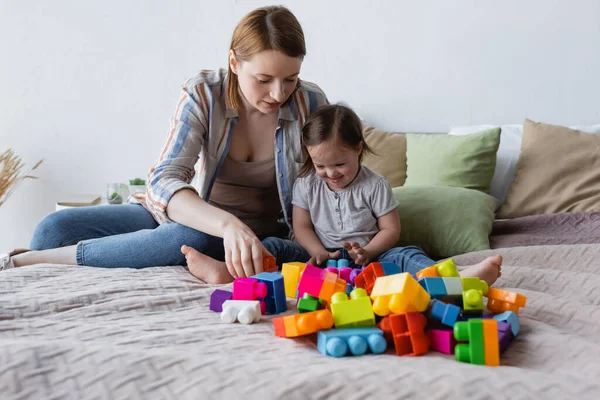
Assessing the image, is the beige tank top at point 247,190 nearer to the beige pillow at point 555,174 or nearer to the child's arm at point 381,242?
the child's arm at point 381,242

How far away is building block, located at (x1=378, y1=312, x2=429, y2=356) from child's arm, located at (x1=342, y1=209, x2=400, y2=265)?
57 cm

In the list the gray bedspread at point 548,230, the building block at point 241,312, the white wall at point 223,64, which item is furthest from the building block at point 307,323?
the white wall at point 223,64

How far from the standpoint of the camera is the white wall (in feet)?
8.58

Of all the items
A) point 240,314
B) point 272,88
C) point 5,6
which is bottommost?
point 240,314

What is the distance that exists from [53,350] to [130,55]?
7.53 ft

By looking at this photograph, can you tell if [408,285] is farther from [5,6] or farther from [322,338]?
[5,6]

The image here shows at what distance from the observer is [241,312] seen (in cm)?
113

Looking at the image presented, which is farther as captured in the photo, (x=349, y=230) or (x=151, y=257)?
(x=349, y=230)

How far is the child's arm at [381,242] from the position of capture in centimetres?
158

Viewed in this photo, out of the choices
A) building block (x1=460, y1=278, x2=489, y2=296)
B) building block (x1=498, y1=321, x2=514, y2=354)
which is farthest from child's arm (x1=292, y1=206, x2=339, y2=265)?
building block (x1=498, y1=321, x2=514, y2=354)

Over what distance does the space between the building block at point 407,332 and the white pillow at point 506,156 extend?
1.38m

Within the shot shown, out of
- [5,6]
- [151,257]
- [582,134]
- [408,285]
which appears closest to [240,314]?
[408,285]

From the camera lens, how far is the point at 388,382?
814 mm

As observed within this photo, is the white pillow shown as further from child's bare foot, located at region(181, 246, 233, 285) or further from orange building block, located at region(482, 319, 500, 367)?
orange building block, located at region(482, 319, 500, 367)
